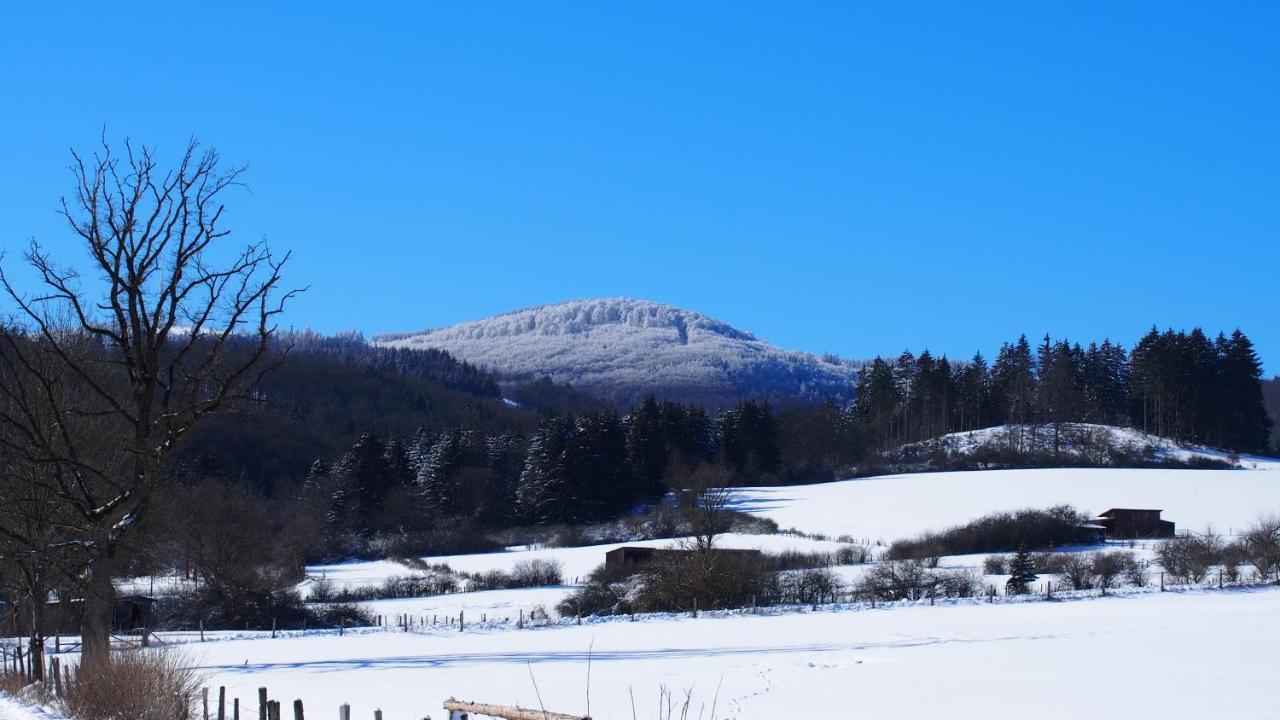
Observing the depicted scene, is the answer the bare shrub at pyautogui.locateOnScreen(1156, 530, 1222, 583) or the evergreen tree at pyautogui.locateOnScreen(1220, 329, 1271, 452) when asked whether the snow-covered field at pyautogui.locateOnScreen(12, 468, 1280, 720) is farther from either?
the evergreen tree at pyautogui.locateOnScreen(1220, 329, 1271, 452)

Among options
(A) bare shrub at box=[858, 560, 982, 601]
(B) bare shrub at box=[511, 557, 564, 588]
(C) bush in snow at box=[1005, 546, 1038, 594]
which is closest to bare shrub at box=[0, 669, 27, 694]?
(A) bare shrub at box=[858, 560, 982, 601]

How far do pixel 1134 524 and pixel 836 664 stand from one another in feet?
165

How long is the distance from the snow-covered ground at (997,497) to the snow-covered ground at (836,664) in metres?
28.6

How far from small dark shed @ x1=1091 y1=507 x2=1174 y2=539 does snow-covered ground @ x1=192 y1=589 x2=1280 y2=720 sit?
24.2 m

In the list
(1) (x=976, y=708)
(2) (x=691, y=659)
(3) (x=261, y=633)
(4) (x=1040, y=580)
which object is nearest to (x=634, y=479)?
(4) (x=1040, y=580)

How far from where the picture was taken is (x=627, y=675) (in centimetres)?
2742

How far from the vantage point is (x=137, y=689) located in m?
14.4

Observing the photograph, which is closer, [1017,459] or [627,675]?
[627,675]

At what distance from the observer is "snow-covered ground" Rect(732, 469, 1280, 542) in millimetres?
74875

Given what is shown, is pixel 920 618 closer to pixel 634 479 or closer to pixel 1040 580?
pixel 1040 580

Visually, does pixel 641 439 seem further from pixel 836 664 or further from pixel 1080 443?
pixel 836 664

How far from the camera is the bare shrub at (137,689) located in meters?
14.3

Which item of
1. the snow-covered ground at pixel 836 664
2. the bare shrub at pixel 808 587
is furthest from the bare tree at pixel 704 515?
the snow-covered ground at pixel 836 664

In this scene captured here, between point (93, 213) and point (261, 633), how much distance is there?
3088 centimetres
